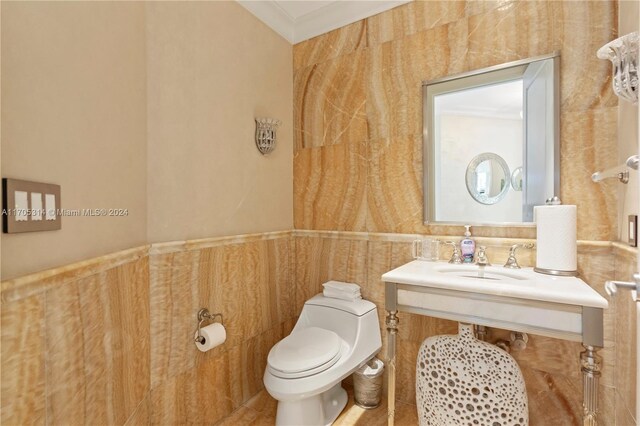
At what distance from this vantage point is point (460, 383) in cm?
145

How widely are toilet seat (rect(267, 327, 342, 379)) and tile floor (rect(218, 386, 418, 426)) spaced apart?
455mm

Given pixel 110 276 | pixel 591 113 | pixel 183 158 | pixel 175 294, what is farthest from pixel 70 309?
pixel 591 113

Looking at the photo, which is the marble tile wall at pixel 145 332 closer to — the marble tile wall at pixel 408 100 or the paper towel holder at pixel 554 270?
→ the marble tile wall at pixel 408 100

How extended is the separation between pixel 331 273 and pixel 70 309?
4.72ft

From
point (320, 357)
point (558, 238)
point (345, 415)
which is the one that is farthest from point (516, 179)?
point (345, 415)

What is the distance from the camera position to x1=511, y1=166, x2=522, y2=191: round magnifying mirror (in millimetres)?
1605

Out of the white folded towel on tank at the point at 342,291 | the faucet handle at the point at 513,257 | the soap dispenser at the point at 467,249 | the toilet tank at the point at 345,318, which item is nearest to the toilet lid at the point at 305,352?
the toilet tank at the point at 345,318

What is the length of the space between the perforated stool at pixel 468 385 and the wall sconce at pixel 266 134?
142 centimetres

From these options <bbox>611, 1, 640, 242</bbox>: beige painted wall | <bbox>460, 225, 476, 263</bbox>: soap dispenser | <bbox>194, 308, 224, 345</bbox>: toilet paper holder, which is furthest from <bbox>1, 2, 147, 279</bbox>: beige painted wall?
<bbox>611, 1, 640, 242</bbox>: beige painted wall

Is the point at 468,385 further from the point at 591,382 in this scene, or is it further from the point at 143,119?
the point at 143,119

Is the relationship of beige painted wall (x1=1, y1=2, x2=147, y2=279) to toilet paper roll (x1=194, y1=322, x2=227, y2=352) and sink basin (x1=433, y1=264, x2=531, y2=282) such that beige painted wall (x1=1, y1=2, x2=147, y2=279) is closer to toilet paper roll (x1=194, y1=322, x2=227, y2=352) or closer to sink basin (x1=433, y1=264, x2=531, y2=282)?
toilet paper roll (x1=194, y1=322, x2=227, y2=352)

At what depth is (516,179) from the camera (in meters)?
1.61

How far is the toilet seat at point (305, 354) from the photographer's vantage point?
1.43 m

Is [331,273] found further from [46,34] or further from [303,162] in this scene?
[46,34]
